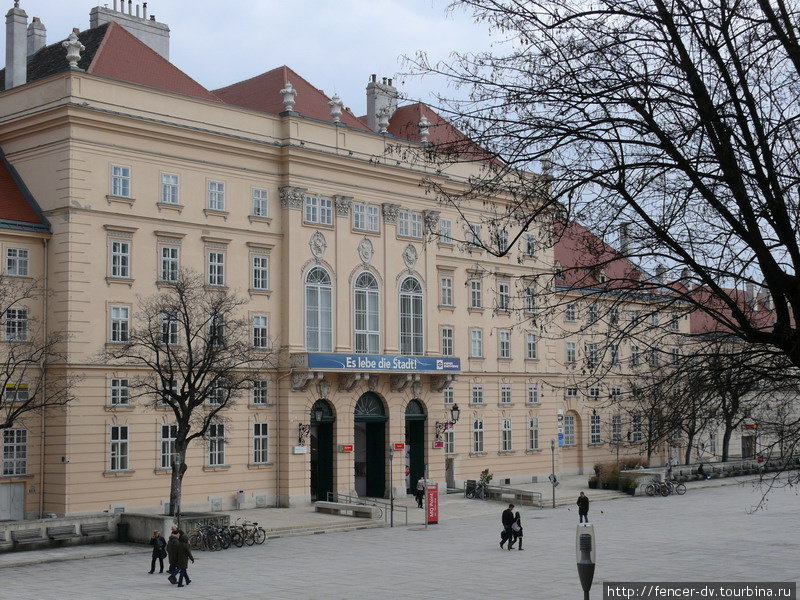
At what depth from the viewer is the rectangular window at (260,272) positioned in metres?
49.7

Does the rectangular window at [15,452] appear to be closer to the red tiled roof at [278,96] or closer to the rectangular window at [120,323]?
the rectangular window at [120,323]

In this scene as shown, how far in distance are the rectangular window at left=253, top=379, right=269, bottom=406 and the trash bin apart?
10.8 metres

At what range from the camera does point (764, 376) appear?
1461 centimetres

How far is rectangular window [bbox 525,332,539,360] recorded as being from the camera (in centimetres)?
6500

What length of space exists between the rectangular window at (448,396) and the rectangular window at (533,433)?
6.96 meters

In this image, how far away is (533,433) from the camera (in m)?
64.4

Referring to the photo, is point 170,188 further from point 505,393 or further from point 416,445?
point 505,393

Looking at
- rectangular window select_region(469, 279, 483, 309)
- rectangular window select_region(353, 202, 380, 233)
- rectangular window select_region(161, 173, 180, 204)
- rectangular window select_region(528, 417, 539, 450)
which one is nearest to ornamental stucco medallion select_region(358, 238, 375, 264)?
rectangular window select_region(353, 202, 380, 233)

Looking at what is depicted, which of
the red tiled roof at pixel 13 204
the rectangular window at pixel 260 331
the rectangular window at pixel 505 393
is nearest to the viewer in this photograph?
the red tiled roof at pixel 13 204

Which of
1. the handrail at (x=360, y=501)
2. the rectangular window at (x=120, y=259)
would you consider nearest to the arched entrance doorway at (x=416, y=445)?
the handrail at (x=360, y=501)

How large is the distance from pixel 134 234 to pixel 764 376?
34515 millimetres

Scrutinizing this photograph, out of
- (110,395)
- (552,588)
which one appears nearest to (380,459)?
(110,395)

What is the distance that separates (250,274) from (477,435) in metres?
17.4

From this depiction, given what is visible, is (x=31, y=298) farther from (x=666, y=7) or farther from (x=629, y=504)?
(x=666, y=7)
